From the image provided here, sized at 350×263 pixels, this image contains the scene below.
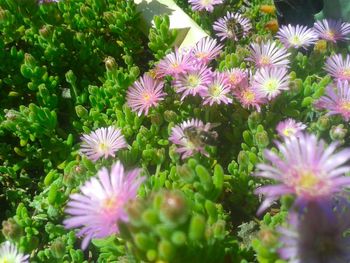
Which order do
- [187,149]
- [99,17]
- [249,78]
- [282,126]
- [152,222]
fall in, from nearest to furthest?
1. [152,222]
2. [187,149]
3. [282,126]
4. [249,78]
5. [99,17]

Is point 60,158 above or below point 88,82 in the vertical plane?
below

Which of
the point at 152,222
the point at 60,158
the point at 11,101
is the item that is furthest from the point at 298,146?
the point at 11,101

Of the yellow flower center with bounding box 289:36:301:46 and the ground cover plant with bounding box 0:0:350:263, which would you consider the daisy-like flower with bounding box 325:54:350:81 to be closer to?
the ground cover plant with bounding box 0:0:350:263

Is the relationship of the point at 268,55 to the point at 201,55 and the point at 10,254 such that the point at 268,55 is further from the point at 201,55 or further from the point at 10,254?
the point at 10,254

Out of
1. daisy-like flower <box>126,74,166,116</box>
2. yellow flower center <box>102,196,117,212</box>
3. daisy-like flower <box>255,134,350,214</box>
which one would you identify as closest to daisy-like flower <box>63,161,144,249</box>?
yellow flower center <box>102,196,117,212</box>

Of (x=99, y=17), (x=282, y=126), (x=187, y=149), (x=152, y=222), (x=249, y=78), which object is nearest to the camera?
(x=152, y=222)

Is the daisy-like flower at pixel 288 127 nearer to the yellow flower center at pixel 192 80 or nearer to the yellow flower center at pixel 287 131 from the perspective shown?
the yellow flower center at pixel 287 131

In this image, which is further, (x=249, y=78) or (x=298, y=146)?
(x=249, y=78)

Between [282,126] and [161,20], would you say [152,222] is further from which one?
[161,20]

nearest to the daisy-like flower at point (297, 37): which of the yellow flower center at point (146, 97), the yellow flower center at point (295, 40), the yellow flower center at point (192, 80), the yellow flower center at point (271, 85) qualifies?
the yellow flower center at point (295, 40)
